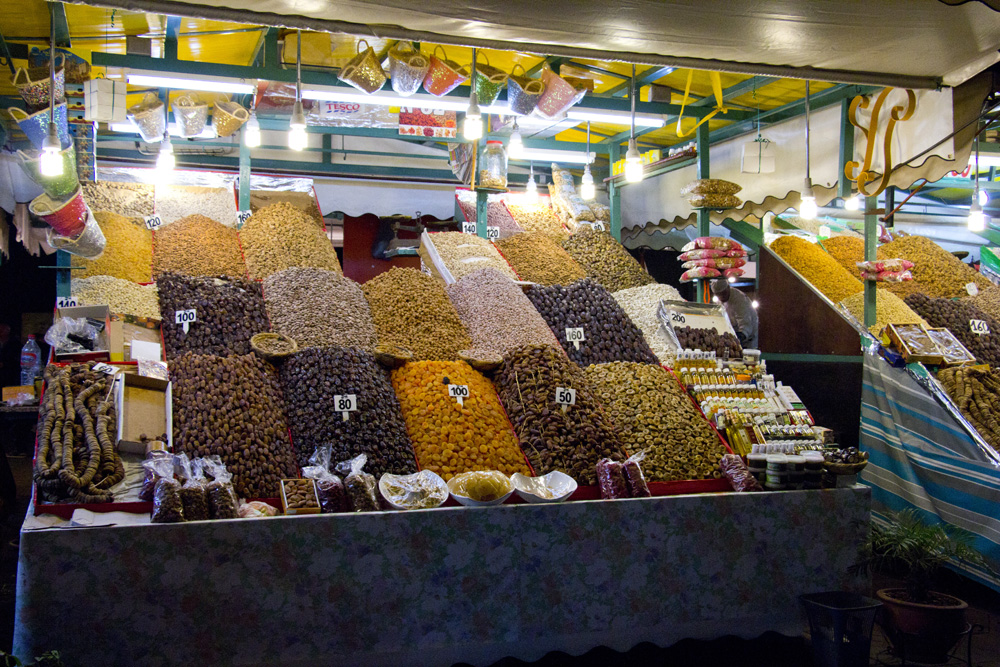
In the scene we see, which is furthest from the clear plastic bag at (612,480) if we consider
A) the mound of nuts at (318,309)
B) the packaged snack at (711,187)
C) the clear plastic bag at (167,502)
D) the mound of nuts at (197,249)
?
the packaged snack at (711,187)

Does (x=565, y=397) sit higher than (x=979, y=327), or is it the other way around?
(x=979, y=327)

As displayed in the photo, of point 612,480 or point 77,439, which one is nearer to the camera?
point 77,439

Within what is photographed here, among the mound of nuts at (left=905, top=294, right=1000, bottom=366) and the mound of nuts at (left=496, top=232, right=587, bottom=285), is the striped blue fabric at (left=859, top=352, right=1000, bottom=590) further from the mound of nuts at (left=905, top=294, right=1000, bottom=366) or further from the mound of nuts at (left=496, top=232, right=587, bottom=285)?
the mound of nuts at (left=496, top=232, right=587, bottom=285)

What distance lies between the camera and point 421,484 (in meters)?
3.25

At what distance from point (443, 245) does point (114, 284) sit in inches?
92.7

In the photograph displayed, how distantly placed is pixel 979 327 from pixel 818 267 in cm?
128

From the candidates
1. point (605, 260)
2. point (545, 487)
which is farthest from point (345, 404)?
point (605, 260)

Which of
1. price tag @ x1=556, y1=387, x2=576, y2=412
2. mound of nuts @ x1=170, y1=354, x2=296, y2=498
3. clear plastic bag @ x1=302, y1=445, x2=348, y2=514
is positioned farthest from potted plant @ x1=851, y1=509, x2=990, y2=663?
mound of nuts @ x1=170, y1=354, x2=296, y2=498

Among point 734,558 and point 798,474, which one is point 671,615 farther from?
point 798,474

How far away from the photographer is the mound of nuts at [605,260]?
19.7 ft

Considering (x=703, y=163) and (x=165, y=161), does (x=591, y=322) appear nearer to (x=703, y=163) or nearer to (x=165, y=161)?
(x=703, y=163)

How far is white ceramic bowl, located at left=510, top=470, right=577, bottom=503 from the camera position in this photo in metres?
3.25

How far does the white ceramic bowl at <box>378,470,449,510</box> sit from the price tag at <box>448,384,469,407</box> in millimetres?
605

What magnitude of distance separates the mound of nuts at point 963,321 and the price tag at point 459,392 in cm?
407
